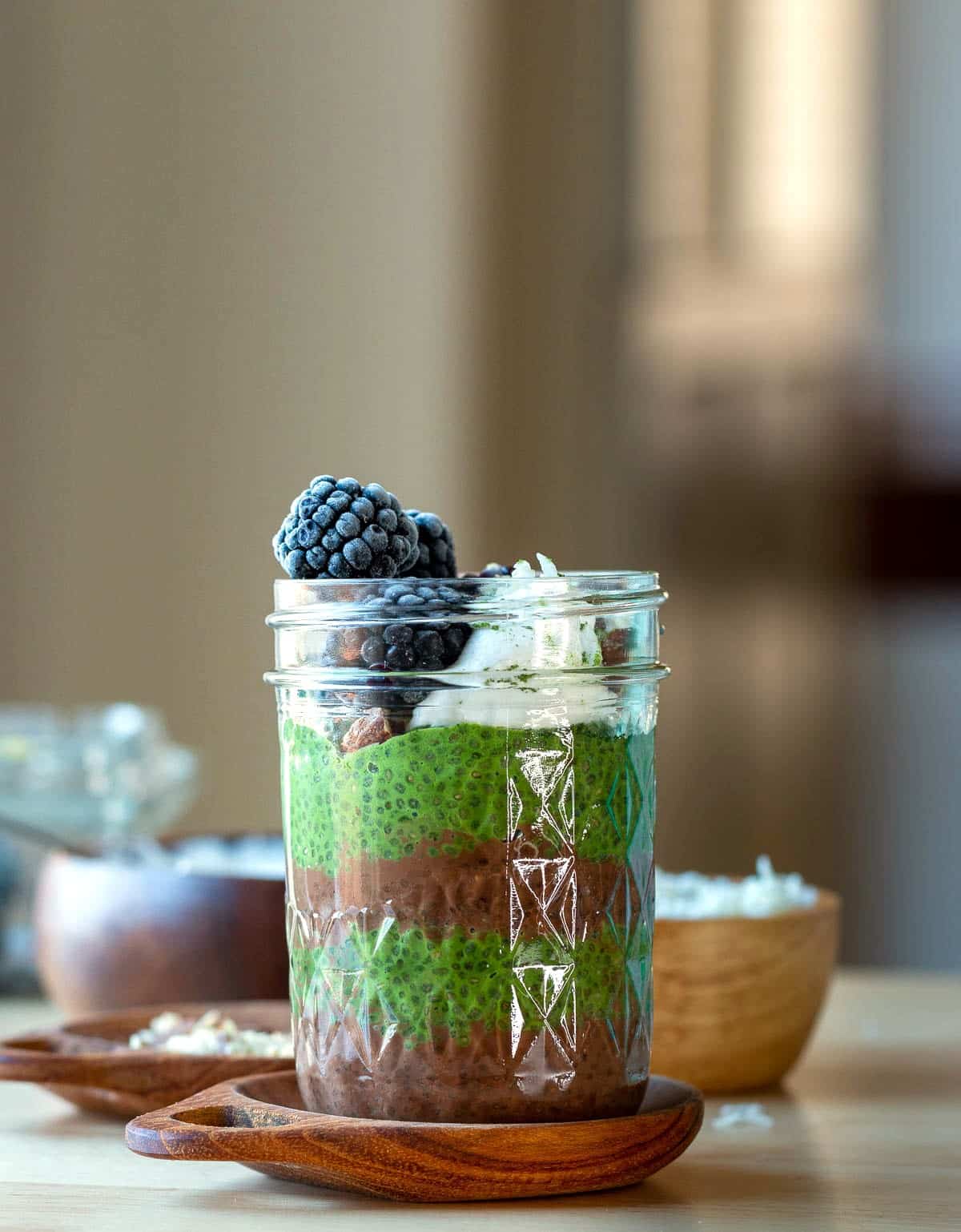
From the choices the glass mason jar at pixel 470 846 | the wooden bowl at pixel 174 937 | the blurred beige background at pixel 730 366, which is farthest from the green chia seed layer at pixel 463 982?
the blurred beige background at pixel 730 366

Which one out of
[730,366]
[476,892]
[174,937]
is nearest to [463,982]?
[476,892]

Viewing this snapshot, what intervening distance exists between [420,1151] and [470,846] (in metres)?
0.11

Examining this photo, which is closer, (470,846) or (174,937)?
(470,846)

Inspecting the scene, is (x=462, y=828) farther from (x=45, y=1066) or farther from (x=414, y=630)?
(x=45, y=1066)

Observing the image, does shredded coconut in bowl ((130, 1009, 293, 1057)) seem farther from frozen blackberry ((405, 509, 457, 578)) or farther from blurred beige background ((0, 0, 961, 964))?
blurred beige background ((0, 0, 961, 964))

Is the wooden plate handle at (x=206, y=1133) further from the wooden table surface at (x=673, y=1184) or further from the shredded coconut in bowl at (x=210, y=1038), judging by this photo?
the shredded coconut in bowl at (x=210, y=1038)

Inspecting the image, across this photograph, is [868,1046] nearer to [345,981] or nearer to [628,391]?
[345,981]

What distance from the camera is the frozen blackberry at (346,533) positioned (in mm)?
664

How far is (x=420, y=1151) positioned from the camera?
0.62m

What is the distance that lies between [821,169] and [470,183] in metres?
0.70

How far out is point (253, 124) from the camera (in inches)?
102

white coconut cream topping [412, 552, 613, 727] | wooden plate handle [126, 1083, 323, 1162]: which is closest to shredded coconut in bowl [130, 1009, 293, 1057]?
wooden plate handle [126, 1083, 323, 1162]

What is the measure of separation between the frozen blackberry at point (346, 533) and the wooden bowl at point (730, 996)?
295 millimetres

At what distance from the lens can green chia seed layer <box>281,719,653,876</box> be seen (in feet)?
2.10
